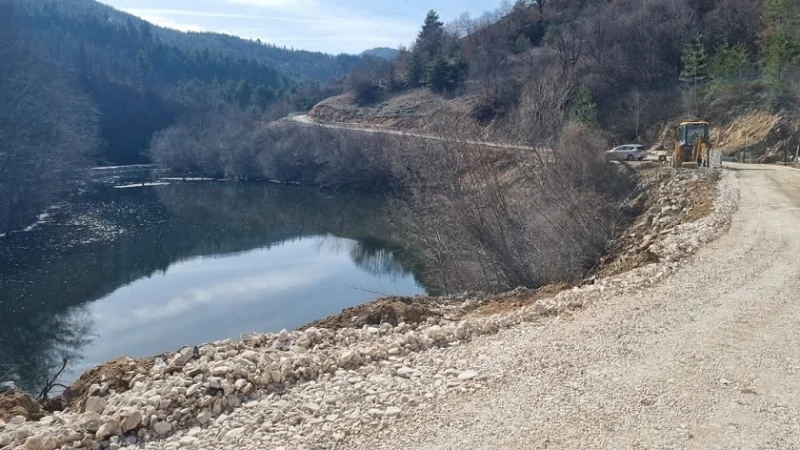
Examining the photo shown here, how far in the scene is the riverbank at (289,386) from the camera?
535 cm

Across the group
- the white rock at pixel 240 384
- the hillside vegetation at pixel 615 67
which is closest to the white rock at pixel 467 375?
the white rock at pixel 240 384

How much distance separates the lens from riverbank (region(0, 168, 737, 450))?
5.35 meters

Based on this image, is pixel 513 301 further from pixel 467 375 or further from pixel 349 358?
pixel 349 358

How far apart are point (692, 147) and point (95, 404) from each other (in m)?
25.1

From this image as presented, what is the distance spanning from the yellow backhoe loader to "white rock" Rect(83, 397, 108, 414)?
23567 millimetres

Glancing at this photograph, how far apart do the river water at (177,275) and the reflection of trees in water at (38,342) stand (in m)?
0.05

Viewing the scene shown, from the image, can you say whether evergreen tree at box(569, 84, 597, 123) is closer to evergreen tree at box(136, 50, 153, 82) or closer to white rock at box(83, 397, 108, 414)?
white rock at box(83, 397, 108, 414)

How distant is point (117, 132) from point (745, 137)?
272 feet

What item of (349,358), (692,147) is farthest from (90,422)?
(692,147)

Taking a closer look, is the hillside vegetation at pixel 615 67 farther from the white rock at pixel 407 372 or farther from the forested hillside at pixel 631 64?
the white rock at pixel 407 372

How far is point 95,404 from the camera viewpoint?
5.93m

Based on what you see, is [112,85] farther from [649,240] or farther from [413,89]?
[649,240]

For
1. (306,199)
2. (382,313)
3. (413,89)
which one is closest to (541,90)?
(382,313)

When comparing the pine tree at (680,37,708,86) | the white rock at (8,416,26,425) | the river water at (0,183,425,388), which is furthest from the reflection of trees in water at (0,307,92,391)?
the pine tree at (680,37,708,86)
